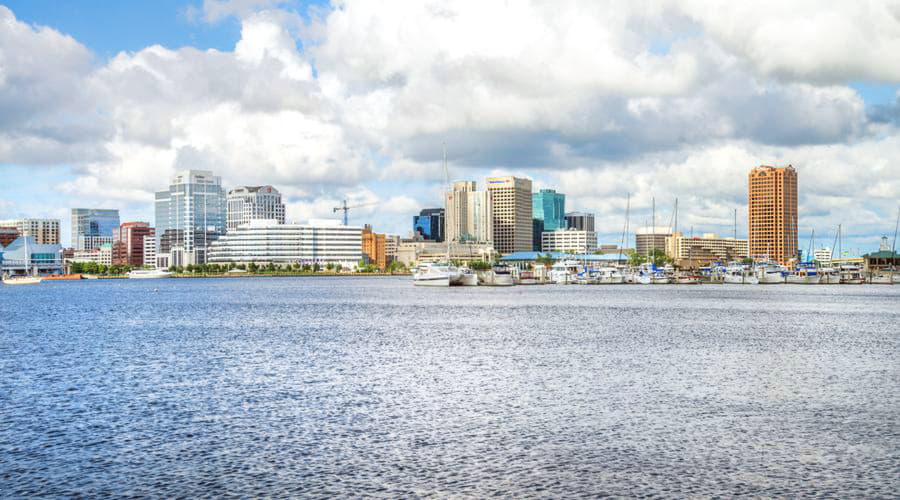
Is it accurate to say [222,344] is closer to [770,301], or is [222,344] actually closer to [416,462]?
[416,462]

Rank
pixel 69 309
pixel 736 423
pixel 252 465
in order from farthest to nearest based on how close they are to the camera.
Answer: pixel 69 309
pixel 736 423
pixel 252 465

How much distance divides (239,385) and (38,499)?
829 inches

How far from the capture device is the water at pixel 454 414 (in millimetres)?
27328

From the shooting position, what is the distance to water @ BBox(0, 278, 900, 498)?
27.3 meters

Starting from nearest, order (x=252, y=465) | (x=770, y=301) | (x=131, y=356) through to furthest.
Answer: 1. (x=252, y=465)
2. (x=131, y=356)
3. (x=770, y=301)

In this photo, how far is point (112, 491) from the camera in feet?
85.8

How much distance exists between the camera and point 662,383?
151ft

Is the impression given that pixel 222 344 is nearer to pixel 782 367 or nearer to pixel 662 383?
pixel 662 383

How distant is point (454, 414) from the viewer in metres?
37.6

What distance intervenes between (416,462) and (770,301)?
120m

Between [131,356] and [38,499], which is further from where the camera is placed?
[131,356]

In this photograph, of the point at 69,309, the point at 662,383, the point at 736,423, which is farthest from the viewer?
the point at 69,309

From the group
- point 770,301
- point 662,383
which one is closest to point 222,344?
point 662,383

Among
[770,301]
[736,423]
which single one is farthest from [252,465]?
[770,301]
